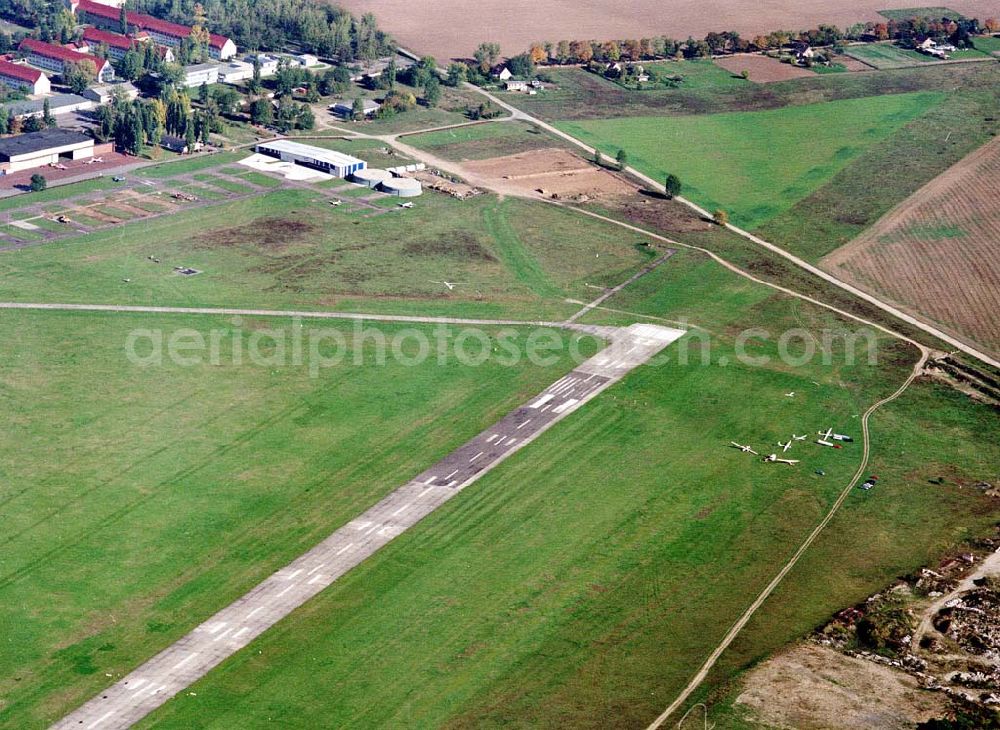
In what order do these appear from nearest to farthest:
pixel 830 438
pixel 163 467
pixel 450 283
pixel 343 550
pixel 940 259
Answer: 1. pixel 343 550
2. pixel 163 467
3. pixel 830 438
4. pixel 450 283
5. pixel 940 259

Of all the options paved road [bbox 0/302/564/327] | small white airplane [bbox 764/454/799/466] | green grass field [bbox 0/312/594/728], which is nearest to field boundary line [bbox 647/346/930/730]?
small white airplane [bbox 764/454/799/466]

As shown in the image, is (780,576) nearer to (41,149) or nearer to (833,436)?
(833,436)

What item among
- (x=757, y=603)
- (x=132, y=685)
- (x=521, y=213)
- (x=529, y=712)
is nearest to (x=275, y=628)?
(x=132, y=685)

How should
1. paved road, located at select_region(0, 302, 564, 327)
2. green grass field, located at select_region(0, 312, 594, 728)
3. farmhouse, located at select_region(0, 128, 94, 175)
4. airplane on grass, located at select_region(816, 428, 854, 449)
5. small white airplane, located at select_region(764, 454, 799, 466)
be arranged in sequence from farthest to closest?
farmhouse, located at select_region(0, 128, 94, 175) < paved road, located at select_region(0, 302, 564, 327) < airplane on grass, located at select_region(816, 428, 854, 449) < small white airplane, located at select_region(764, 454, 799, 466) < green grass field, located at select_region(0, 312, 594, 728)

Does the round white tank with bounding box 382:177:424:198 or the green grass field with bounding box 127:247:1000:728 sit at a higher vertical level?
the round white tank with bounding box 382:177:424:198

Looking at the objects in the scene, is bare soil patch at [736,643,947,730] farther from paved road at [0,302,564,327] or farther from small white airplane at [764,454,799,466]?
paved road at [0,302,564,327]

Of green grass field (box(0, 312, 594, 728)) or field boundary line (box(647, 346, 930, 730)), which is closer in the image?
field boundary line (box(647, 346, 930, 730))

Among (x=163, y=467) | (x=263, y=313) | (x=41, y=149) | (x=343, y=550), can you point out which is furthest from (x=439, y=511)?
(x=41, y=149)
